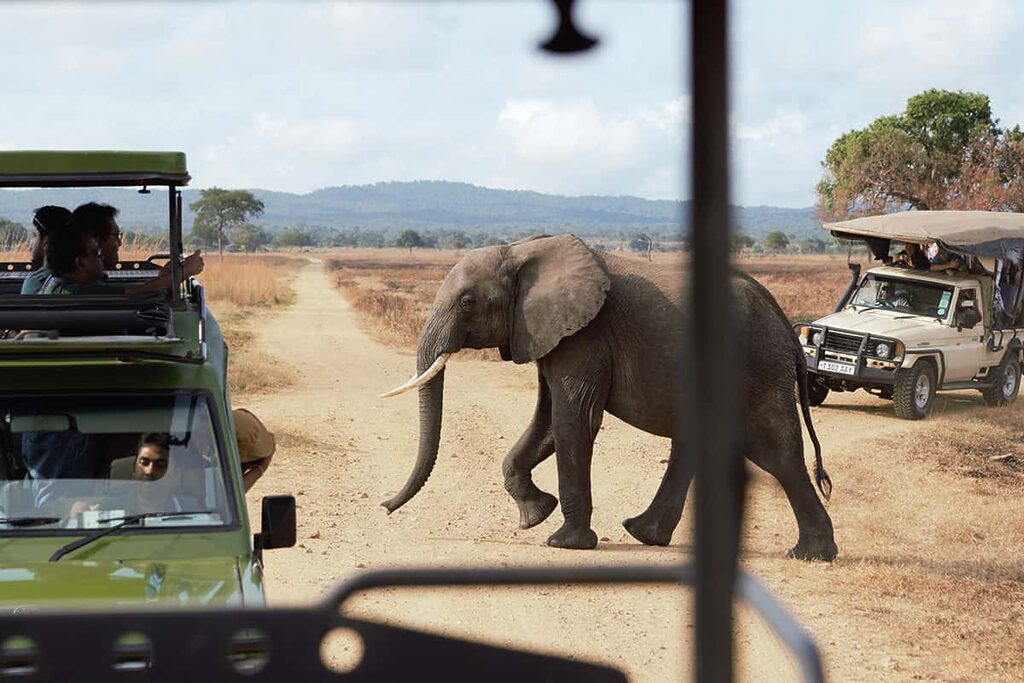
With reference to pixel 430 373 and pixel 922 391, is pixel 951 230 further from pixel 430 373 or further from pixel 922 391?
pixel 430 373

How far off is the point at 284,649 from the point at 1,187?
4.60 metres

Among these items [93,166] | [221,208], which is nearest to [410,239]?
[221,208]

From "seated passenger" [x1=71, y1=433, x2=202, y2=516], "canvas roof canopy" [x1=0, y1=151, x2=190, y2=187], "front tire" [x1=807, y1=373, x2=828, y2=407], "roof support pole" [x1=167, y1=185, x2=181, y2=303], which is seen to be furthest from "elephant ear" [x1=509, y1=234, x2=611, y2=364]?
"front tire" [x1=807, y1=373, x2=828, y2=407]

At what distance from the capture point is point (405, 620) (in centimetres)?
732

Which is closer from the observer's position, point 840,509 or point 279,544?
point 279,544

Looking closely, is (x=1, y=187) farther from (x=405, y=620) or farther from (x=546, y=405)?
(x=546, y=405)

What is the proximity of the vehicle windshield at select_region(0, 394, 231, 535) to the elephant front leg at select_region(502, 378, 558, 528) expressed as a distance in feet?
17.3

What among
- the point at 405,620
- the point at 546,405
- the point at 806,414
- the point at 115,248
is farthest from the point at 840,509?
the point at 115,248

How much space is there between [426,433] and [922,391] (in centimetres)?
791

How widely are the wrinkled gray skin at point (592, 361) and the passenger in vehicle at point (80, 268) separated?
11.1 ft

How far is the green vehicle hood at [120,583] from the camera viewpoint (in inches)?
161

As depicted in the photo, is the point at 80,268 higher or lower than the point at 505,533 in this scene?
higher

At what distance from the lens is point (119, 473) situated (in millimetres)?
4742

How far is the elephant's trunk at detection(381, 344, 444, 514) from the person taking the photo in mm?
9859
